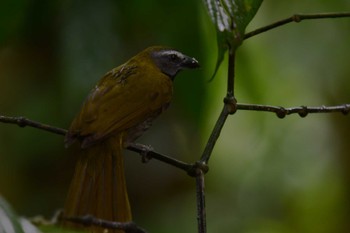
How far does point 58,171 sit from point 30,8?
208cm

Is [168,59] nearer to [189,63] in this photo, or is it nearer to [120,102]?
[189,63]

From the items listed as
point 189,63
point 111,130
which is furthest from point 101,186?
point 189,63

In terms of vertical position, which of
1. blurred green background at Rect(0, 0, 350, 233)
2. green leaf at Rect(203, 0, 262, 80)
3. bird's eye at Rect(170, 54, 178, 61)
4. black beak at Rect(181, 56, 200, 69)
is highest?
green leaf at Rect(203, 0, 262, 80)

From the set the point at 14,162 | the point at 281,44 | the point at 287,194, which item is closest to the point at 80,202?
the point at 14,162

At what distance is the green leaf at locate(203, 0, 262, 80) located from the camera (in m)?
1.73

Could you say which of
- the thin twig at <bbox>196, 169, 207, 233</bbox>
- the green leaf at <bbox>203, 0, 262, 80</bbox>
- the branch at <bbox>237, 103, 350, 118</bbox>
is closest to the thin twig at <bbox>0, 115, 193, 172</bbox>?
the thin twig at <bbox>196, 169, 207, 233</bbox>

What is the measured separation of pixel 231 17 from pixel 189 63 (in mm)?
1382

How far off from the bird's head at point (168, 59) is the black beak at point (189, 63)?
2 cm

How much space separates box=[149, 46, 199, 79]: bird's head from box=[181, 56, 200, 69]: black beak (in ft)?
0.06

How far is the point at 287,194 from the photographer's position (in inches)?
215

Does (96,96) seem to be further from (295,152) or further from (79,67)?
(295,152)

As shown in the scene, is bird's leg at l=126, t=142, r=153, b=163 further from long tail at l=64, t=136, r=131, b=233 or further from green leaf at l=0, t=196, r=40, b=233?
green leaf at l=0, t=196, r=40, b=233

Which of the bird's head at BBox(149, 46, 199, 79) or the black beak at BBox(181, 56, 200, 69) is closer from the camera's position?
the black beak at BBox(181, 56, 200, 69)

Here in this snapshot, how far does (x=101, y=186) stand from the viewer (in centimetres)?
248
